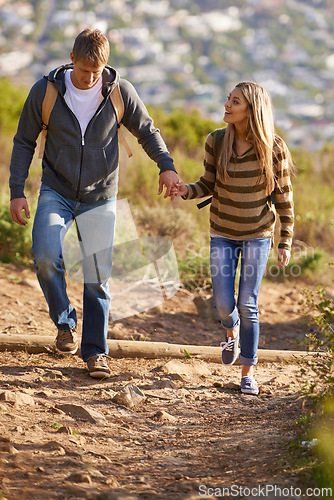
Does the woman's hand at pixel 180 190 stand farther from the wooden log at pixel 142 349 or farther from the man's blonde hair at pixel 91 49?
the wooden log at pixel 142 349

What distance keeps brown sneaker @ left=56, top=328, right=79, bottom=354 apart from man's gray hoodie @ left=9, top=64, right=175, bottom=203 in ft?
2.75

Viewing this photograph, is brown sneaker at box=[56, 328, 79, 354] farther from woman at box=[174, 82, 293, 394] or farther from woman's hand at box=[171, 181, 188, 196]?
woman's hand at box=[171, 181, 188, 196]

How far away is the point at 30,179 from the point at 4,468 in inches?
236

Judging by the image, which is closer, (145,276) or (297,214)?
(145,276)

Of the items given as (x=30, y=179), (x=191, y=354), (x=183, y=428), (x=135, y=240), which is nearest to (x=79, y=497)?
(x=183, y=428)

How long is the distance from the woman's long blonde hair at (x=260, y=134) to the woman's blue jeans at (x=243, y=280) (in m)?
0.38

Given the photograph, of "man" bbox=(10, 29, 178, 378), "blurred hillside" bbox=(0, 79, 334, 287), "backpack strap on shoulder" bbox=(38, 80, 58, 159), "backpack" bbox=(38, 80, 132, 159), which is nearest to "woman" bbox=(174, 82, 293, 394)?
"man" bbox=(10, 29, 178, 378)

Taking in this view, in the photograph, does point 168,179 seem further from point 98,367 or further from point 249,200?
point 98,367

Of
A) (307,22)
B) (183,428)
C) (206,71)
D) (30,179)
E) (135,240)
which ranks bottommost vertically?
(183,428)

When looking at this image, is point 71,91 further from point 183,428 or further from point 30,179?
point 30,179

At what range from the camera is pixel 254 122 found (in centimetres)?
369

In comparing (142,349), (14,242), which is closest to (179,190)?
(142,349)

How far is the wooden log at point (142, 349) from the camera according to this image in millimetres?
4102

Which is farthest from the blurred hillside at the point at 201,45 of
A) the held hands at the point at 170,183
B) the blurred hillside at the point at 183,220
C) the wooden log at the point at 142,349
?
the held hands at the point at 170,183
